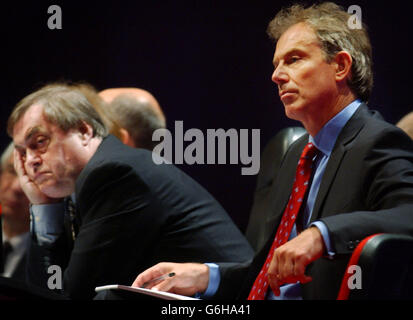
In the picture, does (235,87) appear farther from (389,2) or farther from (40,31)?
(40,31)

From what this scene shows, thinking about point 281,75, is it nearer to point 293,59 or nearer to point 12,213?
point 293,59

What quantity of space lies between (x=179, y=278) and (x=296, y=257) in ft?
1.80

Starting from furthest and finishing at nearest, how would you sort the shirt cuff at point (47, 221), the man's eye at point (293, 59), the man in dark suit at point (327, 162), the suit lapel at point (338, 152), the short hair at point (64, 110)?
1. the shirt cuff at point (47, 221)
2. the short hair at point (64, 110)
3. the man's eye at point (293, 59)
4. the suit lapel at point (338, 152)
5. the man in dark suit at point (327, 162)

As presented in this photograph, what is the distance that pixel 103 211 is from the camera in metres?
2.37

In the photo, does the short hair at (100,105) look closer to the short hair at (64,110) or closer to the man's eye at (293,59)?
the short hair at (64,110)

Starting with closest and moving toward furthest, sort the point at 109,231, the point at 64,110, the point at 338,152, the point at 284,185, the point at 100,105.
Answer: the point at 338,152
the point at 284,185
the point at 109,231
the point at 64,110
the point at 100,105

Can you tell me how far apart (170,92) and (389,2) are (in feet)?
3.57

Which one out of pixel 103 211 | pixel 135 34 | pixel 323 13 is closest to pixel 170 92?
pixel 135 34

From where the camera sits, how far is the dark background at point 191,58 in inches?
100

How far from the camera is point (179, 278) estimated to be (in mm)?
1874

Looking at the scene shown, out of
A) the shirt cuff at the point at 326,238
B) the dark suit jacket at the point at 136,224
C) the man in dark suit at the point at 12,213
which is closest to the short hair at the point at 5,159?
the man in dark suit at the point at 12,213

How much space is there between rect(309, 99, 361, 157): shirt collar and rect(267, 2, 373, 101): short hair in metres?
0.10

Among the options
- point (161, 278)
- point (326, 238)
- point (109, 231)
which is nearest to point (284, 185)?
point (161, 278)

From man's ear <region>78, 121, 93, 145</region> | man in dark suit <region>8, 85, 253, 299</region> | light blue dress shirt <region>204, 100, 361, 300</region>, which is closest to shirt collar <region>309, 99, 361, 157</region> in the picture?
light blue dress shirt <region>204, 100, 361, 300</region>
